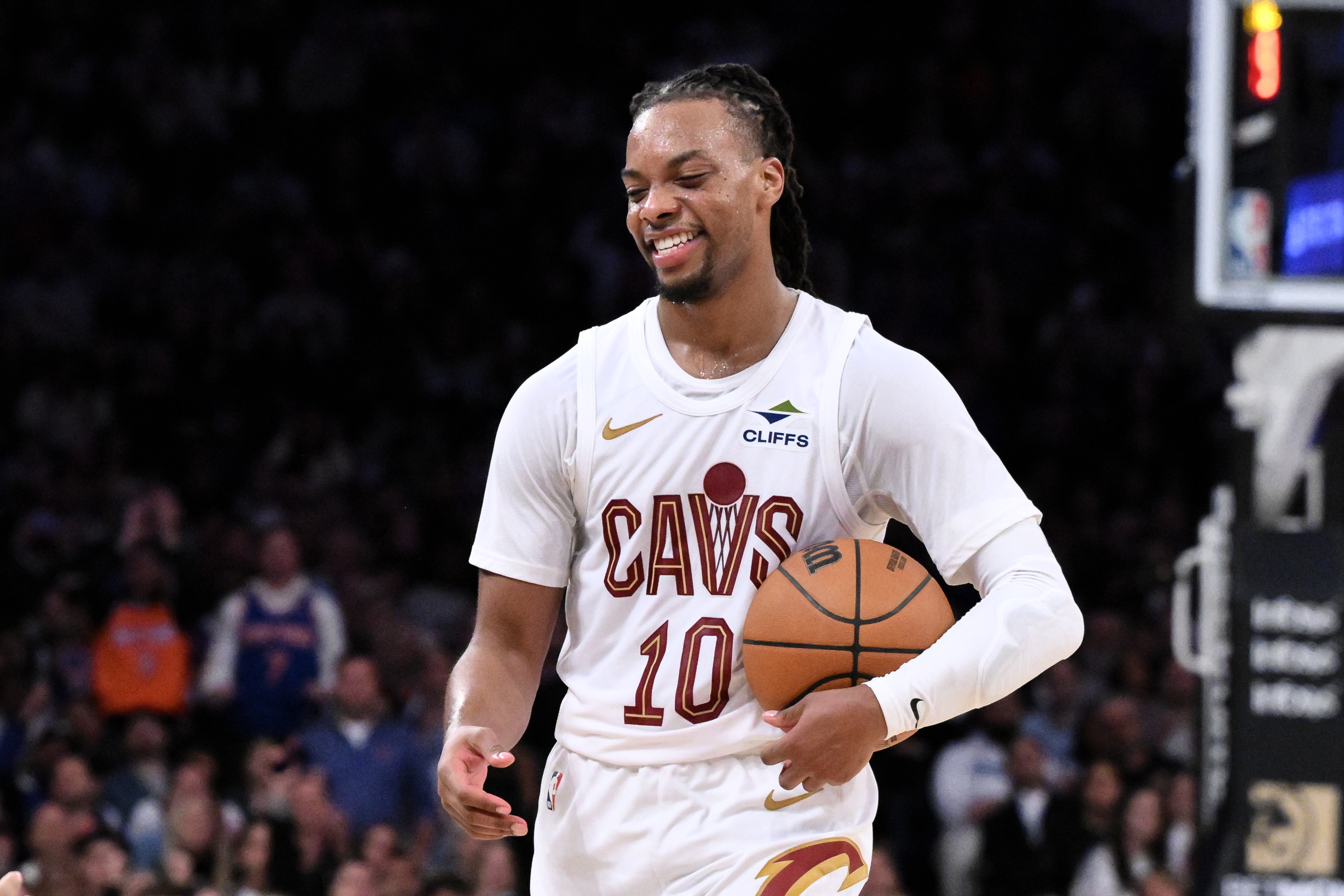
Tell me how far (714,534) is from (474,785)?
58 centimetres

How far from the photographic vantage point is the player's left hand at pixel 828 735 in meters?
2.66

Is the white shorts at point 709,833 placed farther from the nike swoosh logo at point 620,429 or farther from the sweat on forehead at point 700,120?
the sweat on forehead at point 700,120

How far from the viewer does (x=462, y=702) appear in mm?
2979

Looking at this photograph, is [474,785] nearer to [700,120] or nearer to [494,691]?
[494,691]

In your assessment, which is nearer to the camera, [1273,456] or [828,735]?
[828,735]

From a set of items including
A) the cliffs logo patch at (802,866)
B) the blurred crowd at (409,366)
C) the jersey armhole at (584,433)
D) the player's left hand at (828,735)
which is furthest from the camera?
the blurred crowd at (409,366)

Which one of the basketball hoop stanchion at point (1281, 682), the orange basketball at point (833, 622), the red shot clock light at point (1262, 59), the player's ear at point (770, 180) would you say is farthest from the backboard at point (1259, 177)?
the orange basketball at point (833, 622)

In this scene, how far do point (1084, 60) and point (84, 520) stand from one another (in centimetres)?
745

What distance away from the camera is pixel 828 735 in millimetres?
2666

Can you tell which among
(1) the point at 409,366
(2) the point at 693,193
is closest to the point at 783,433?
(2) the point at 693,193

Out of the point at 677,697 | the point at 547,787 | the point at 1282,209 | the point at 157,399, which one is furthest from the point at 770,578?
the point at 157,399

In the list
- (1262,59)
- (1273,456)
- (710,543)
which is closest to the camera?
(710,543)

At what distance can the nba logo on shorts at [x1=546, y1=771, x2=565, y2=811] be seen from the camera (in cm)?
301

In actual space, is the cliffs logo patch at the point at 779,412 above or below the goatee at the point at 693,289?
below
